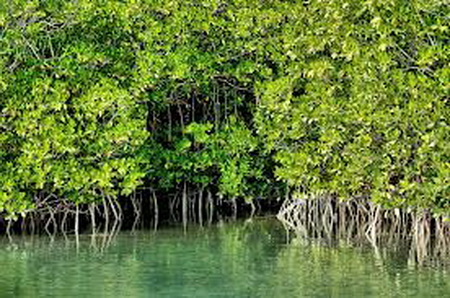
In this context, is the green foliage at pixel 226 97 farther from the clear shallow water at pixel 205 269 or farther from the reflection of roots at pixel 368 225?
the clear shallow water at pixel 205 269

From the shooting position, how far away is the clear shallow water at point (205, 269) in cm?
941

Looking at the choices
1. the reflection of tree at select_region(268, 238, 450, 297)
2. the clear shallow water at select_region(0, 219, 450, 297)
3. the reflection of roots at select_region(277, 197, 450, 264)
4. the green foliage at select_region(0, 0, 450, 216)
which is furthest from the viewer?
the reflection of roots at select_region(277, 197, 450, 264)

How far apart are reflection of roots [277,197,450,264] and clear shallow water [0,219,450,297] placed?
0.23m

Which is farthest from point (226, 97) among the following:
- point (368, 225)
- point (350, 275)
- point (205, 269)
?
point (350, 275)

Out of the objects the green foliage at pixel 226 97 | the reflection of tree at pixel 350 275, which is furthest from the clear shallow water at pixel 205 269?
the green foliage at pixel 226 97

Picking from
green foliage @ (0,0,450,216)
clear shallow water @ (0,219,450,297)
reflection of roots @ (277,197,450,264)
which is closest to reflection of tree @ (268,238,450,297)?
clear shallow water @ (0,219,450,297)

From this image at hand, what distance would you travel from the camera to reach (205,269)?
10.6 meters

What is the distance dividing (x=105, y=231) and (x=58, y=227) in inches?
27.7

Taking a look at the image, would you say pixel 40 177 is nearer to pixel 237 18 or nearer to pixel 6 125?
pixel 6 125

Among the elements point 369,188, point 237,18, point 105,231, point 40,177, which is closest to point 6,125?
point 40,177

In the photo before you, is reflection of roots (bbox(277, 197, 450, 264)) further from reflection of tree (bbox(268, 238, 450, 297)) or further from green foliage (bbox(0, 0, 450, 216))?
green foliage (bbox(0, 0, 450, 216))

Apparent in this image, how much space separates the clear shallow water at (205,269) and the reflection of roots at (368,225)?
0.23 meters

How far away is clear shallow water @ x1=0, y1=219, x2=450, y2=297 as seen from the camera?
9414mm

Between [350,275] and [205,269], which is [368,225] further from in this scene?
[205,269]
